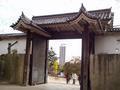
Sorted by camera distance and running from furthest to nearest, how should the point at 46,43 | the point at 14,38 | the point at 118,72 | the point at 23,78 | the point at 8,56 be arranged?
the point at 14,38 → the point at 46,43 → the point at 8,56 → the point at 23,78 → the point at 118,72

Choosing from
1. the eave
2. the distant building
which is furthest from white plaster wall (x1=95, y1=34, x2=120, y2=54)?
the distant building

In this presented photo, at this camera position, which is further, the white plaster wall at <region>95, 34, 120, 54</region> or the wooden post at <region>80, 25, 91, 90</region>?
the white plaster wall at <region>95, 34, 120, 54</region>

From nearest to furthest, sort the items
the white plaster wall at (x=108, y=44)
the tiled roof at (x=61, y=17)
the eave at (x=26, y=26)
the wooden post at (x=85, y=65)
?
the wooden post at (x=85, y=65)
the eave at (x=26, y=26)
the white plaster wall at (x=108, y=44)
the tiled roof at (x=61, y=17)

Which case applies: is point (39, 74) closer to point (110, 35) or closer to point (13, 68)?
point (13, 68)

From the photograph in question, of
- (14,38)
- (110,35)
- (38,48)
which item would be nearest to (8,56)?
(38,48)

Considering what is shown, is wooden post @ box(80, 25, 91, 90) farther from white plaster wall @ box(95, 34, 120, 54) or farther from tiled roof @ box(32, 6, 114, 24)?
tiled roof @ box(32, 6, 114, 24)

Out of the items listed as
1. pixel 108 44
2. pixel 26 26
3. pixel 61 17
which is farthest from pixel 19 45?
pixel 108 44

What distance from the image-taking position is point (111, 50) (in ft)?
42.0

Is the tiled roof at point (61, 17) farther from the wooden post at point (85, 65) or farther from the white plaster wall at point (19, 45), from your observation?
the wooden post at point (85, 65)

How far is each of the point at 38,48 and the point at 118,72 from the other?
5.90m

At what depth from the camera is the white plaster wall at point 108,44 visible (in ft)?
41.9

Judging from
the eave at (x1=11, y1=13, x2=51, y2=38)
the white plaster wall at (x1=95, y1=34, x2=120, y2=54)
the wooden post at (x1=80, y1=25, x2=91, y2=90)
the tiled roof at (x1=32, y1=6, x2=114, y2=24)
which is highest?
the tiled roof at (x1=32, y1=6, x2=114, y2=24)

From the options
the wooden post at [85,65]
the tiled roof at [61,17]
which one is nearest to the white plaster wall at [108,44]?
the tiled roof at [61,17]

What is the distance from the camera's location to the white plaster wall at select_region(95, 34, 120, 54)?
12781mm
